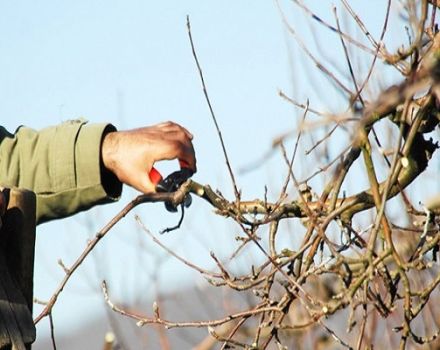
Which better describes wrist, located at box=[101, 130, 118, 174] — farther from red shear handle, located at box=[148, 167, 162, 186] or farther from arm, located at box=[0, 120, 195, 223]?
red shear handle, located at box=[148, 167, 162, 186]

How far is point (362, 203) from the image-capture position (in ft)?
10.2

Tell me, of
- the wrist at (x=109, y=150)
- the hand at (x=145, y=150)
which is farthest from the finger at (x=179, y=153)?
the wrist at (x=109, y=150)

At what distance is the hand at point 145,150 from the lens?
3.12 metres

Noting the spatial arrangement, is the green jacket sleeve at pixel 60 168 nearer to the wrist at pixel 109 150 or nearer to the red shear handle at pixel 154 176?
the wrist at pixel 109 150

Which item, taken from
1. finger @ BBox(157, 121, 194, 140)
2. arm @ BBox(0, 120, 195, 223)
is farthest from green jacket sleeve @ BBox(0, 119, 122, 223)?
finger @ BBox(157, 121, 194, 140)

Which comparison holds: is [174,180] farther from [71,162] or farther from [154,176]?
[71,162]

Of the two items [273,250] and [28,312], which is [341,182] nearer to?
[273,250]

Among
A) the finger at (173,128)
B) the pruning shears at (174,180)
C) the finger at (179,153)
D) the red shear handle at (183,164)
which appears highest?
the finger at (173,128)

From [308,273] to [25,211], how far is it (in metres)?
0.68

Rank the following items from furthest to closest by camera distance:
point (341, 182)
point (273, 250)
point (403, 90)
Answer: point (273, 250) → point (341, 182) → point (403, 90)

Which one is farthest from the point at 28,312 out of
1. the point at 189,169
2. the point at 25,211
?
the point at 189,169

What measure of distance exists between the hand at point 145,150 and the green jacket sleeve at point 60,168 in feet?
0.21

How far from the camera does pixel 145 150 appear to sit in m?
3.17

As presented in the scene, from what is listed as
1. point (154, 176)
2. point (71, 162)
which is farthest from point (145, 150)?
point (71, 162)
